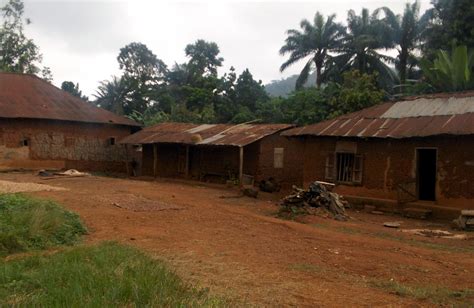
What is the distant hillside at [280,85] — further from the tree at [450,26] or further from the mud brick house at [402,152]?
the mud brick house at [402,152]

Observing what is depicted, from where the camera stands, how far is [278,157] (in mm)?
22141

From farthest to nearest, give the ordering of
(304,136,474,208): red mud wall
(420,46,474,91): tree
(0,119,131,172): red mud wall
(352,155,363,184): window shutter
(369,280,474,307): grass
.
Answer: (0,119,131,172): red mud wall
(420,46,474,91): tree
(352,155,363,184): window shutter
(304,136,474,208): red mud wall
(369,280,474,307): grass

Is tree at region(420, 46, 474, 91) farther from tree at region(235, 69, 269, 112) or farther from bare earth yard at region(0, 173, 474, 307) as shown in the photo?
tree at region(235, 69, 269, 112)

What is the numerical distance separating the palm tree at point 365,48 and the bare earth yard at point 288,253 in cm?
2464

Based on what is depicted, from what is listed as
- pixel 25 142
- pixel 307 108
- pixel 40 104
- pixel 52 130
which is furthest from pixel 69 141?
pixel 307 108

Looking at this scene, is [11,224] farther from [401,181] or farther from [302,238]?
[401,181]

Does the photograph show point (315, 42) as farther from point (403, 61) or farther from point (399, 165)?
point (399, 165)

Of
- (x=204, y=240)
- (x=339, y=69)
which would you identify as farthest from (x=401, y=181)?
(x=339, y=69)

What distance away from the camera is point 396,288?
6.14 meters

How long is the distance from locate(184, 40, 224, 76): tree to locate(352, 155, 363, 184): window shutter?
31.4m

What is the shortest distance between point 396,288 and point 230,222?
18.6 feet

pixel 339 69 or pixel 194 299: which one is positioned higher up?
pixel 339 69

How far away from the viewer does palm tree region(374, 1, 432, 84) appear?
34.6 m

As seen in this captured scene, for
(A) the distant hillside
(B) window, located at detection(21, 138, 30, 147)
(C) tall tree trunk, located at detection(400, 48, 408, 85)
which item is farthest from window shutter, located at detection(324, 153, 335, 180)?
(A) the distant hillside
